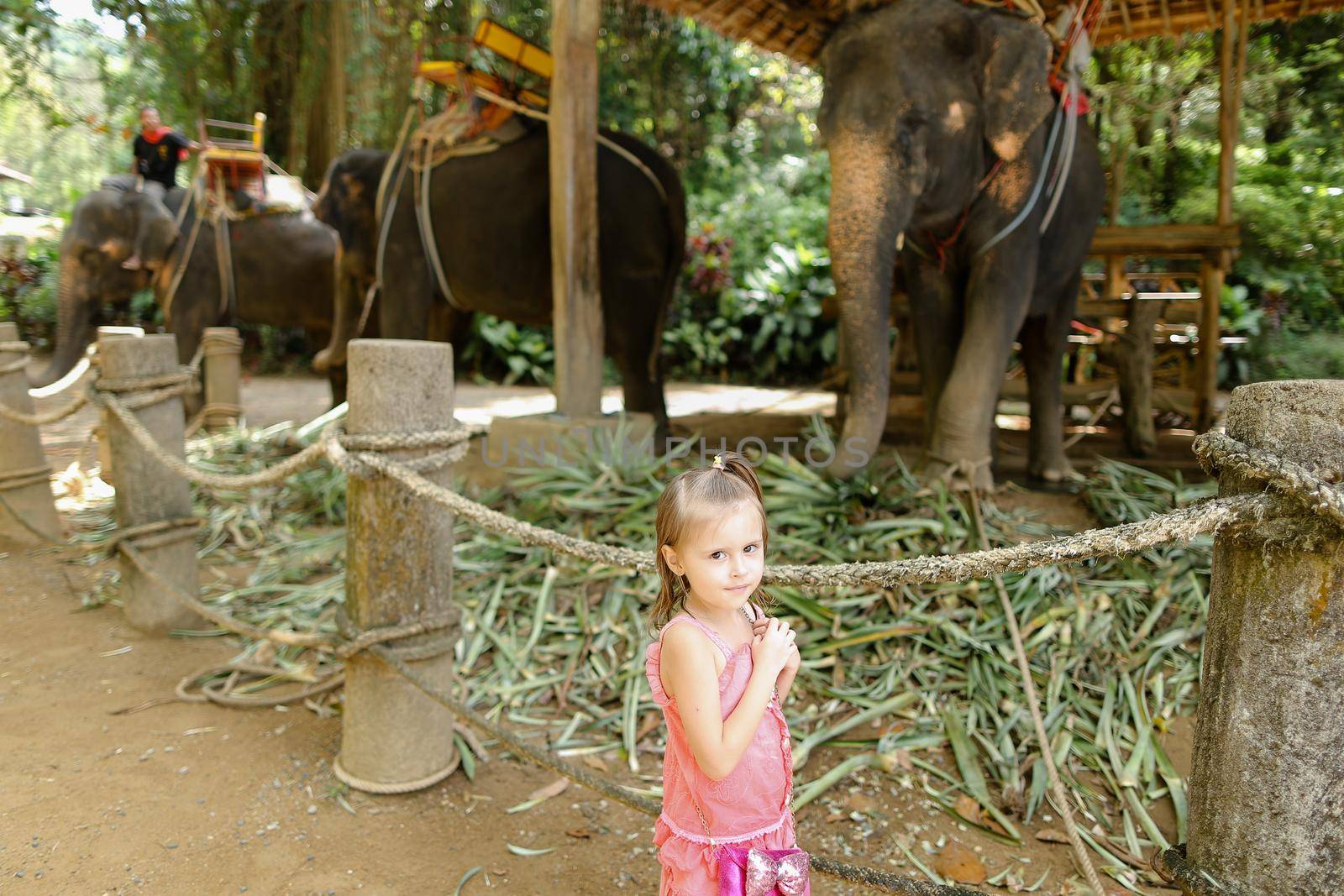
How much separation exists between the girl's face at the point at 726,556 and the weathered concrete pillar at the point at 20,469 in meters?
4.34

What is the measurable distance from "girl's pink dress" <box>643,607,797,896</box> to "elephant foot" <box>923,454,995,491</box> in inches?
94.2

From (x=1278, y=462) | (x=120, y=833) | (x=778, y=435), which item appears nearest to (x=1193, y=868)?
(x=1278, y=462)

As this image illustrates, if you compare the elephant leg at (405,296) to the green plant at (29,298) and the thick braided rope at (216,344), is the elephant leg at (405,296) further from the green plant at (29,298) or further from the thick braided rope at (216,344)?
the green plant at (29,298)

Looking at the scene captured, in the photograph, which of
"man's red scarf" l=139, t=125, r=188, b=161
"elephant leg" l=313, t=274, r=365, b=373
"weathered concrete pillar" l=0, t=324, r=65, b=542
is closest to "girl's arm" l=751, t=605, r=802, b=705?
"weathered concrete pillar" l=0, t=324, r=65, b=542

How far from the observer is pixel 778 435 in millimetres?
6008

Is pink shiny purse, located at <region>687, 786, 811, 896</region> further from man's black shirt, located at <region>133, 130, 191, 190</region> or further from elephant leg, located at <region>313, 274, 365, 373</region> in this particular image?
man's black shirt, located at <region>133, 130, 191, 190</region>

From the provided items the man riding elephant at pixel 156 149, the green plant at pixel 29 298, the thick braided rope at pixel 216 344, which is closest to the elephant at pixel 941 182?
the thick braided rope at pixel 216 344

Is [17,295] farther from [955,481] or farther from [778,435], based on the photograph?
[955,481]

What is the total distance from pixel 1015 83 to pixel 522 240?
274 centimetres

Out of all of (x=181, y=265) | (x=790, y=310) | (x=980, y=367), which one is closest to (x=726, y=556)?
(x=980, y=367)

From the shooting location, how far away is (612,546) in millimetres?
2434

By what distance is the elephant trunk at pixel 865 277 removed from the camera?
11.2 feet

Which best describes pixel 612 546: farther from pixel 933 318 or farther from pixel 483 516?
pixel 933 318

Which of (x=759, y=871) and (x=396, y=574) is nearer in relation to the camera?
(x=759, y=871)
